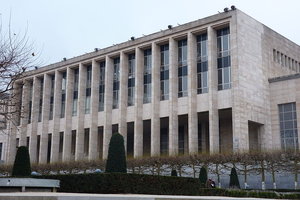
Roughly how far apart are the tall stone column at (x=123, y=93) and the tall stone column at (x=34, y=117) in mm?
15612

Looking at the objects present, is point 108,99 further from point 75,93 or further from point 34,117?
point 34,117

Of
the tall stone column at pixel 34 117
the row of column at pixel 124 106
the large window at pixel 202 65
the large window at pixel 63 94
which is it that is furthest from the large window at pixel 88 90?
the large window at pixel 202 65

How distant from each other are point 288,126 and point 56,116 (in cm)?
3085

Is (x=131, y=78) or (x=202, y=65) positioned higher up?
(x=202, y=65)

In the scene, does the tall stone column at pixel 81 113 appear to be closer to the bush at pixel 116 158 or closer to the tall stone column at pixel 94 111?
the tall stone column at pixel 94 111

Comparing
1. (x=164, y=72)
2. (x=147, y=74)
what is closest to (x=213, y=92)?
(x=164, y=72)

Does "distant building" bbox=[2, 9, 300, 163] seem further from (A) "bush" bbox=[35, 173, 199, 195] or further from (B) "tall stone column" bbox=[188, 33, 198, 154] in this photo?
(A) "bush" bbox=[35, 173, 199, 195]

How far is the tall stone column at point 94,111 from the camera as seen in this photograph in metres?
53.7

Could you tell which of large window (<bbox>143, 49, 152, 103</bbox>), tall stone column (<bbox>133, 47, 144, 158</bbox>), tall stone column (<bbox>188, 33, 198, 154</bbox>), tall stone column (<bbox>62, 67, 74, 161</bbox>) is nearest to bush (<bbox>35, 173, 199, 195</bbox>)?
tall stone column (<bbox>188, 33, 198, 154</bbox>)

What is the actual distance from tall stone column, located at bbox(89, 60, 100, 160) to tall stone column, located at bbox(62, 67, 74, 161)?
15.3 feet

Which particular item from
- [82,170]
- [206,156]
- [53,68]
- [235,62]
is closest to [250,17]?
[235,62]

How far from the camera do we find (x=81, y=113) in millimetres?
56312

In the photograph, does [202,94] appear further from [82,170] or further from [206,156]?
[82,170]

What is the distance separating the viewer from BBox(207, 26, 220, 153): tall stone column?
43.0 meters
